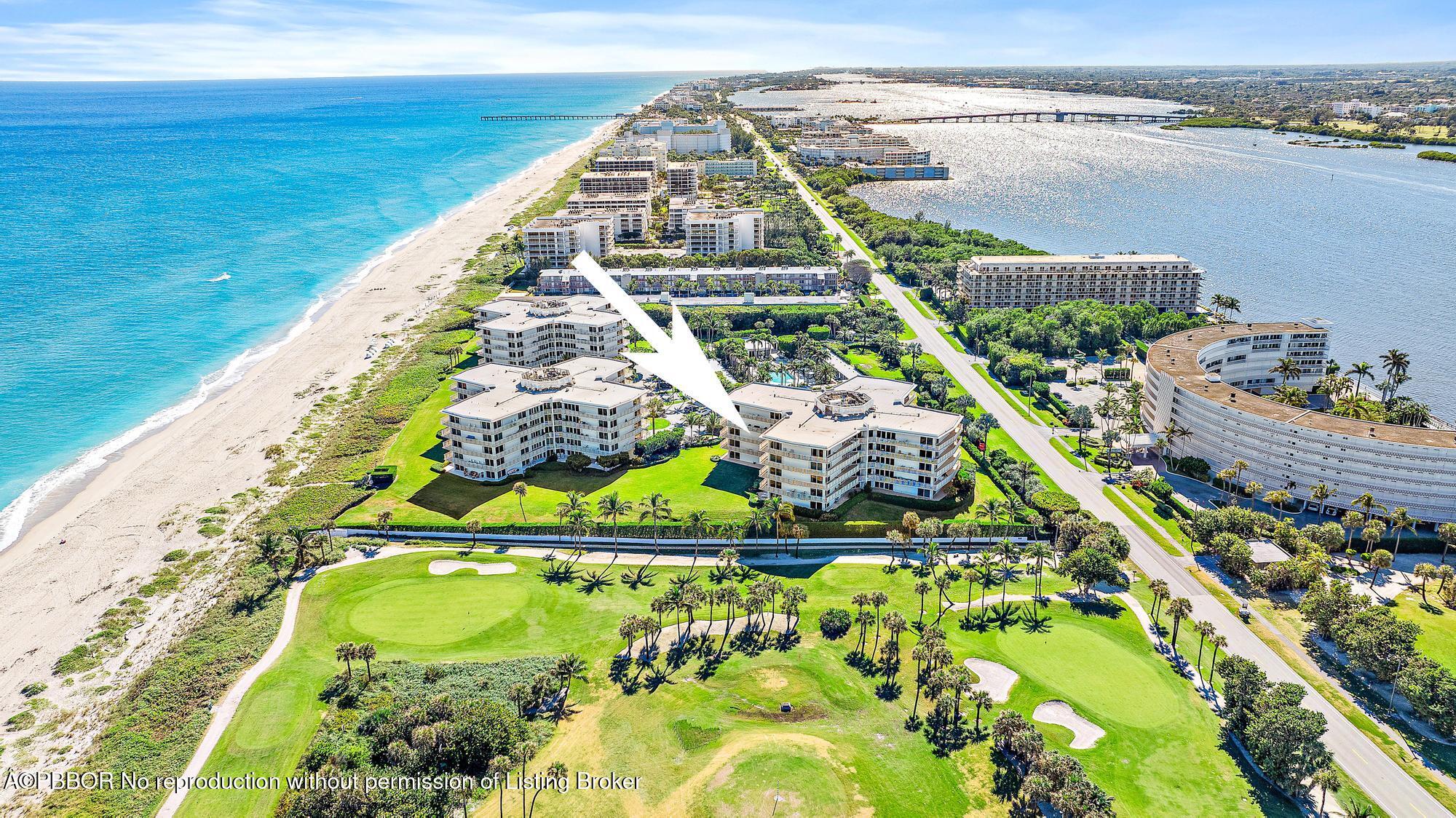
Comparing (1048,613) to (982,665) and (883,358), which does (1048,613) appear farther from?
(883,358)

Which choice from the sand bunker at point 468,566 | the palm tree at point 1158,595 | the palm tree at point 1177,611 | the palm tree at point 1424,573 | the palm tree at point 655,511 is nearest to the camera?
the palm tree at point 1177,611

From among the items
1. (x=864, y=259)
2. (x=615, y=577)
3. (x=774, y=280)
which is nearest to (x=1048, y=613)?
(x=615, y=577)

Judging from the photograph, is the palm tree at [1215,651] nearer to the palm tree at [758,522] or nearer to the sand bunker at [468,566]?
the palm tree at [758,522]

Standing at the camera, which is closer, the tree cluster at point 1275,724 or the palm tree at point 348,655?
the tree cluster at point 1275,724

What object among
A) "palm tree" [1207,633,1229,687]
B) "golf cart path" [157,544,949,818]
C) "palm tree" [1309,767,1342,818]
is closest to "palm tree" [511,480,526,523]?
"golf cart path" [157,544,949,818]

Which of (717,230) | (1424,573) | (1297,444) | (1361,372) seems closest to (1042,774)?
(1424,573)

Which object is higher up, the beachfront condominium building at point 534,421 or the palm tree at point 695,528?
the beachfront condominium building at point 534,421

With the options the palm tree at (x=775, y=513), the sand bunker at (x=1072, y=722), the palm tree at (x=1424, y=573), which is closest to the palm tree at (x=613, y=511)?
the palm tree at (x=775, y=513)
